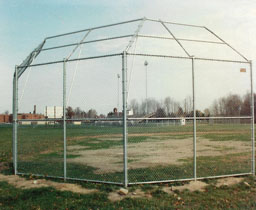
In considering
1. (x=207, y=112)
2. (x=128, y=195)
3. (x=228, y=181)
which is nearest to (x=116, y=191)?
(x=128, y=195)

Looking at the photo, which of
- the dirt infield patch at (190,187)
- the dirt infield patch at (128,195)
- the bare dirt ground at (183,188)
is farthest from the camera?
the dirt infield patch at (190,187)

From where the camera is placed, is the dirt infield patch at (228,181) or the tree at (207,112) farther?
the tree at (207,112)

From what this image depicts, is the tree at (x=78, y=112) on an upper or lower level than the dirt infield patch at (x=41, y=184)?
upper

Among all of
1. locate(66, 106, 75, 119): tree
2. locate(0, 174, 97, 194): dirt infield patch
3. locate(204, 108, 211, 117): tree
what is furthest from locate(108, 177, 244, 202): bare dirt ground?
locate(66, 106, 75, 119): tree

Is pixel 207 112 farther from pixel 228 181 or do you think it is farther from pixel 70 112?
pixel 70 112

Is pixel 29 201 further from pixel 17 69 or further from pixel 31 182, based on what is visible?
pixel 17 69

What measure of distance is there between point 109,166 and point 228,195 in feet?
15.9

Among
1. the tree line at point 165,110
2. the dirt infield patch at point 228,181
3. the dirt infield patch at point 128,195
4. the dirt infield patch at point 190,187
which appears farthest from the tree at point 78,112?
the dirt infield patch at point 228,181

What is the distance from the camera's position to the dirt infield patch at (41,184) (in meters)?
6.32

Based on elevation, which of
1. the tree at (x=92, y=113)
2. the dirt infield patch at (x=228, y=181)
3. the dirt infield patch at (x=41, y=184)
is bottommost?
the dirt infield patch at (x=41, y=184)

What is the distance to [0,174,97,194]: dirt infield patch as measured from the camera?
6324mm

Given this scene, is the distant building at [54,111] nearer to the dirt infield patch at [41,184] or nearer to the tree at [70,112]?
the tree at [70,112]

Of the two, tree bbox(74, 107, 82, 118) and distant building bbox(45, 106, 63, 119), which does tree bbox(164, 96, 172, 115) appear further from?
distant building bbox(45, 106, 63, 119)

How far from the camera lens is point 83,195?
5902 millimetres
